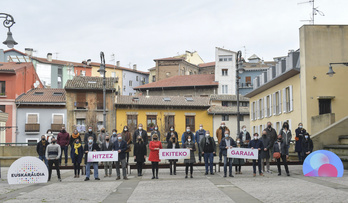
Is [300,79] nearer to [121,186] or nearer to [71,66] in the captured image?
[121,186]

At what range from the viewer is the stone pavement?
11742 millimetres

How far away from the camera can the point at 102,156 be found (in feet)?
60.7

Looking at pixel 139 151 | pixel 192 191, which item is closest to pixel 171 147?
pixel 139 151

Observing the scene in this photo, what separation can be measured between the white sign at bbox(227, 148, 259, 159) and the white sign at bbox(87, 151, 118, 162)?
4.66 meters

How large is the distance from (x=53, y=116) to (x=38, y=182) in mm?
44200

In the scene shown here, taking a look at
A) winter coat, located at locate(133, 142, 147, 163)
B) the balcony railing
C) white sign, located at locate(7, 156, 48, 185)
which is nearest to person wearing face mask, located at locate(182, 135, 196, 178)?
winter coat, located at locate(133, 142, 147, 163)

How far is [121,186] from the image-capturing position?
1541 centimetres

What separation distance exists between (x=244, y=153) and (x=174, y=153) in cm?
285

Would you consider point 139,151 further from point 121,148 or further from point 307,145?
point 307,145

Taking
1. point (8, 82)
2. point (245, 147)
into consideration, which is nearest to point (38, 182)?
point (245, 147)

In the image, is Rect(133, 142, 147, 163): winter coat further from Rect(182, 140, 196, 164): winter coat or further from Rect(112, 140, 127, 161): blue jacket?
Rect(182, 140, 196, 164): winter coat

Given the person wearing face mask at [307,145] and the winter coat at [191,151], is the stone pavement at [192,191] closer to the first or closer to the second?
the winter coat at [191,151]

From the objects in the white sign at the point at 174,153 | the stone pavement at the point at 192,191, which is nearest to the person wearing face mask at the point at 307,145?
the stone pavement at the point at 192,191

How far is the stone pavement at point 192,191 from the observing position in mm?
11742
